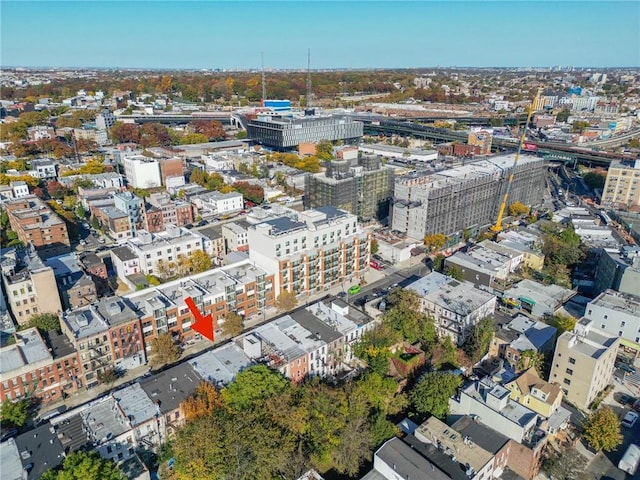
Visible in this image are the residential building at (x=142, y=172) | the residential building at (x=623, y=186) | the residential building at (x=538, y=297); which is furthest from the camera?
the residential building at (x=142, y=172)

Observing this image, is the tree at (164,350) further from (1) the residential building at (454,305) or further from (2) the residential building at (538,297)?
(2) the residential building at (538,297)

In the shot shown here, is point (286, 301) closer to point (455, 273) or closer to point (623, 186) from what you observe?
point (455, 273)

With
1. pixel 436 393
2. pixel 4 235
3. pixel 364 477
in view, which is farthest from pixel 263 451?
pixel 4 235

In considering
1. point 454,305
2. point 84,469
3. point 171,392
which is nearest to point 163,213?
point 171,392

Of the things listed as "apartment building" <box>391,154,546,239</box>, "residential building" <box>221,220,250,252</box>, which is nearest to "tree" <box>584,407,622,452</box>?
"apartment building" <box>391,154,546,239</box>

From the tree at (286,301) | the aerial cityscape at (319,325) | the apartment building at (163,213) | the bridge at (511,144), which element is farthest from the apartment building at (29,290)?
the bridge at (511,144)

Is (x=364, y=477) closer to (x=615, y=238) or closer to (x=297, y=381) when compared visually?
(x=297, y=381)
